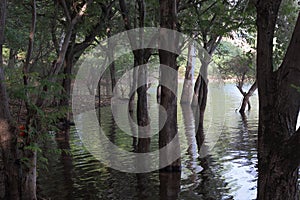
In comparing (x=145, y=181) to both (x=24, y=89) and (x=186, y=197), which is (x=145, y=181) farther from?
(x=24, y=89)

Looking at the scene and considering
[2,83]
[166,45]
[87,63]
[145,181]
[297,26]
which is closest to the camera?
[297,26]

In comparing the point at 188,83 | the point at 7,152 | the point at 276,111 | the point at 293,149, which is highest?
the point at 188,83

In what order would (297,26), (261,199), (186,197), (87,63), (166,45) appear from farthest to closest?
1. (87,63)
2. (166,45)
3. (186,197)
4. (261,199)
5. (297,26)

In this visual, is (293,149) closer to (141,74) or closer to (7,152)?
(7,152)

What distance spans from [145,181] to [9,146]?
354cm

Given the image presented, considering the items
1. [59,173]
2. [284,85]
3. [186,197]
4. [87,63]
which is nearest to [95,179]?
[59,173]

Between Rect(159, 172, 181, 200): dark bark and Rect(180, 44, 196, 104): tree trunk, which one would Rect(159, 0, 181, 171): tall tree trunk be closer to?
Rect(159, 172, 181, 200): dark bark

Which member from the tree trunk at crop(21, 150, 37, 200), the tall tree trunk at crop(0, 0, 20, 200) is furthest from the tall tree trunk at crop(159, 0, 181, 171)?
the tall tree trunk at crop(0, 0, 20, 200)

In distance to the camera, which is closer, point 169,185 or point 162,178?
point 169,185

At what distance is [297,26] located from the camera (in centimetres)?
452

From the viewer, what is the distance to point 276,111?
4699 mm

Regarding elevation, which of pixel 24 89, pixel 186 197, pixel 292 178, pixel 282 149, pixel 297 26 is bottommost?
pixel 186 197

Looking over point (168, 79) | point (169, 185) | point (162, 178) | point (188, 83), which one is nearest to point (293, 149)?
point (169, 185)

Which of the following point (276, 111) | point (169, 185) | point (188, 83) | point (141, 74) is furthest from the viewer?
→ point (188, 83)
